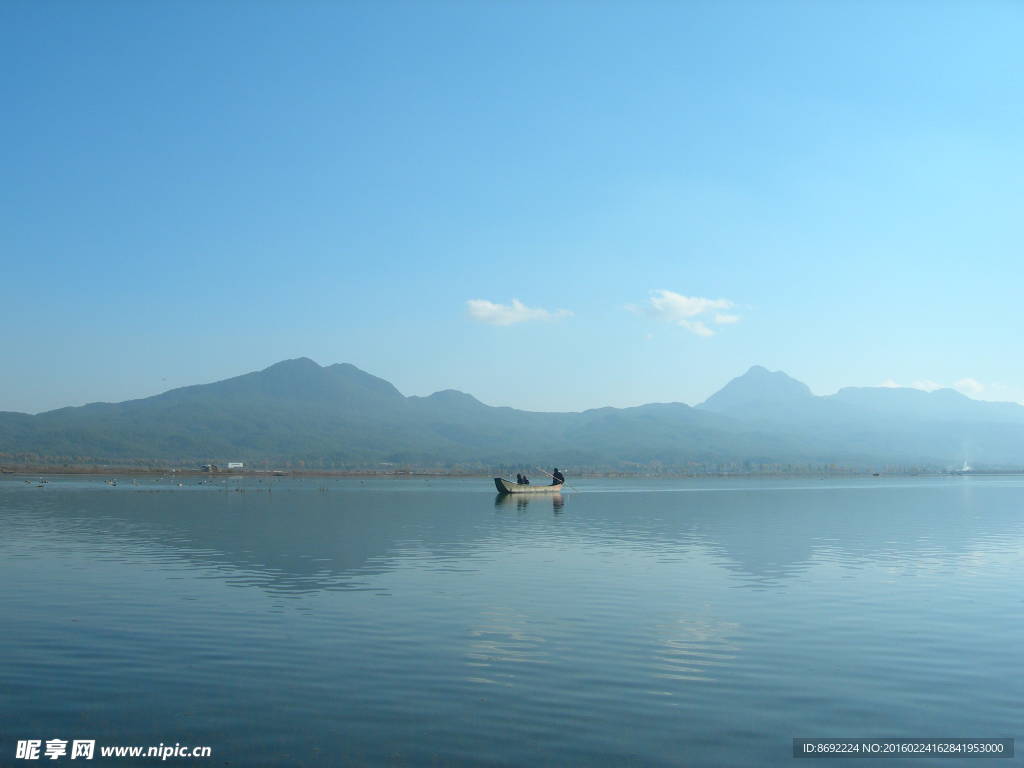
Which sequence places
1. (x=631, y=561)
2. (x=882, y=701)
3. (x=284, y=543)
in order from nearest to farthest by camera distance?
(x=882, y=701) < (x=631, y=561) < (x=284, y=543)

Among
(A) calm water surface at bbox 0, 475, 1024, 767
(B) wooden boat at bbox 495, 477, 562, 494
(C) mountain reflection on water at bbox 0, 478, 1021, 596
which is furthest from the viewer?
(B) wooden boat at bbox 495, 477, 562, 494

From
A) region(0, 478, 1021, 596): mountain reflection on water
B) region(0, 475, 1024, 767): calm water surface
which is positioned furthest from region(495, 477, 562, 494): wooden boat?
region(0, 475, 1024, 767): calm water surface

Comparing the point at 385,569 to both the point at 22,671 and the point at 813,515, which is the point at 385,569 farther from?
the point at 813,515

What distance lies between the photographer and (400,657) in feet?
67.5

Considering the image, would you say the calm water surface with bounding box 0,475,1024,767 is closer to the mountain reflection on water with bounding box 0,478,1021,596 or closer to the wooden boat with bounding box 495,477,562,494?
the mountain reflection on water with bounding box 0,478,1021,596

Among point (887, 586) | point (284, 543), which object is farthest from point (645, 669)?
point (284, 543)

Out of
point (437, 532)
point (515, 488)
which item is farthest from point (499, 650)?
point (515, 488)

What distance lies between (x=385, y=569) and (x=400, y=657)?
1671 cm

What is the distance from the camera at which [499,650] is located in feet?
70.5

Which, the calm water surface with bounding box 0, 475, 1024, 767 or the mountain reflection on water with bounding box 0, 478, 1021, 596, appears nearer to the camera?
the calm water surface with bounding box 0, 475, 1024, 767

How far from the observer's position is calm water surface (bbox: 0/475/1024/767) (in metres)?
15.0

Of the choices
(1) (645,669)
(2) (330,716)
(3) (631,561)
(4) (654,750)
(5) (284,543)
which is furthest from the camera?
(5) (284,543)

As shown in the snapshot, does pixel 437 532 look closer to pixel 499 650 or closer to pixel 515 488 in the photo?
pixel 499 650

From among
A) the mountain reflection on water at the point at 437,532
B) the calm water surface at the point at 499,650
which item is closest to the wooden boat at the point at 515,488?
the mountain reflection on water at the point at 437,532
